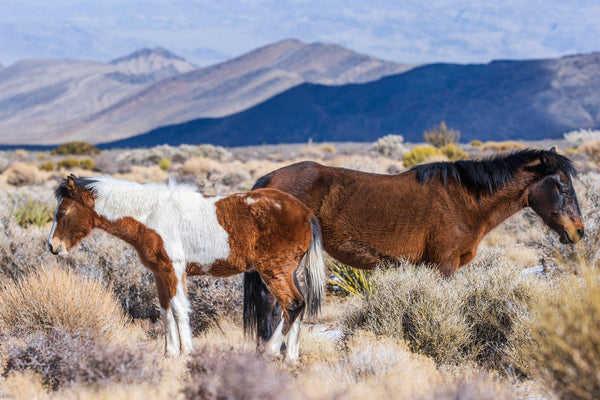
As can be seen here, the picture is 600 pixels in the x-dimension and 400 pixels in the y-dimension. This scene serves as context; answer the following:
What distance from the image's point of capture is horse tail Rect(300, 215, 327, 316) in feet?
17.8

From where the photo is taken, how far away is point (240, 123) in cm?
14075

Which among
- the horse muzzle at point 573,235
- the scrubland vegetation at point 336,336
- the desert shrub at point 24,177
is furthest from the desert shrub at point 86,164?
the horse muzzle at point 573,235

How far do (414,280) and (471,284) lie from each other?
0.89 m

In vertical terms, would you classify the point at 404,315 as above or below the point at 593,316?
below

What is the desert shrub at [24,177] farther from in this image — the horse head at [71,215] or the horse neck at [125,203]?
the horse neck at [125,203]

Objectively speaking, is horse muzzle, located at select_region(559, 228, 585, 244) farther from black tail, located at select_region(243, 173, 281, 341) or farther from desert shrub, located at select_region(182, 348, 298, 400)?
desert shrub, located at select_region(182, 348, 298, 400)

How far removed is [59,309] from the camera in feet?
19.5

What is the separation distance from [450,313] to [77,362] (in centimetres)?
310

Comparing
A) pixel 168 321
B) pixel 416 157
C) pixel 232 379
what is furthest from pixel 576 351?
pixel 416 157

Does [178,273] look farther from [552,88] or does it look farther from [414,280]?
[552,88]

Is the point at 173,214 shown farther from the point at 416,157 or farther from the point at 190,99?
the point at 190,99

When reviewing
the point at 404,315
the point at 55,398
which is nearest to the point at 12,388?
the point at 55,398

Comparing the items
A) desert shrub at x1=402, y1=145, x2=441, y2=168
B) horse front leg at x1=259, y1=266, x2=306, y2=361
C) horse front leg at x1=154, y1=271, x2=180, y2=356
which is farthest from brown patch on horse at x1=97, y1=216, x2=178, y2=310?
desert shrub at x1=402, y1=145, x2=441, y2=168

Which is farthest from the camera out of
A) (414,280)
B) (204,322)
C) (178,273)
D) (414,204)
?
(204,322)
